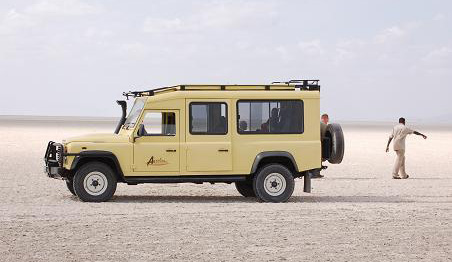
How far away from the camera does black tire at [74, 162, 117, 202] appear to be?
1585 centimetres

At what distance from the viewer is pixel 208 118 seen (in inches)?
634

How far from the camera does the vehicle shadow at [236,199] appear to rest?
16516 millimetres

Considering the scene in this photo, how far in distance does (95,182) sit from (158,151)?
48.6 inches

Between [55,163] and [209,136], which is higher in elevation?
[209,136]

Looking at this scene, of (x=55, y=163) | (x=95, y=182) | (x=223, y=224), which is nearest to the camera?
(x=223, y=224)

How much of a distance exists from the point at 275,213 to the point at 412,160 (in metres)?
18.7

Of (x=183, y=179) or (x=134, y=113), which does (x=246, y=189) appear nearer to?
(x=183, y=179)

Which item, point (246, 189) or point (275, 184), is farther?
point (246, 189)

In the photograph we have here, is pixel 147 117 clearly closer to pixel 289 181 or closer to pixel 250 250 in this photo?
pixel 289 181

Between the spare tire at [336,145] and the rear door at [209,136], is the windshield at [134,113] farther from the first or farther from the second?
the spare tire at [336,145]

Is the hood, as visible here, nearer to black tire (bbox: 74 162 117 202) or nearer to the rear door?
black tire (bbox: 74 162 117 202)

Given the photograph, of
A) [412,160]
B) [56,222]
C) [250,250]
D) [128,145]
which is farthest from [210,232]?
[412,160]

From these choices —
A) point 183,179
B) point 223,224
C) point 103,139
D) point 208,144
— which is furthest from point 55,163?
point 223,224

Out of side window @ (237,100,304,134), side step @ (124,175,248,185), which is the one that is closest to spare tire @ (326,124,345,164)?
side window @ (237,100,304,134)
